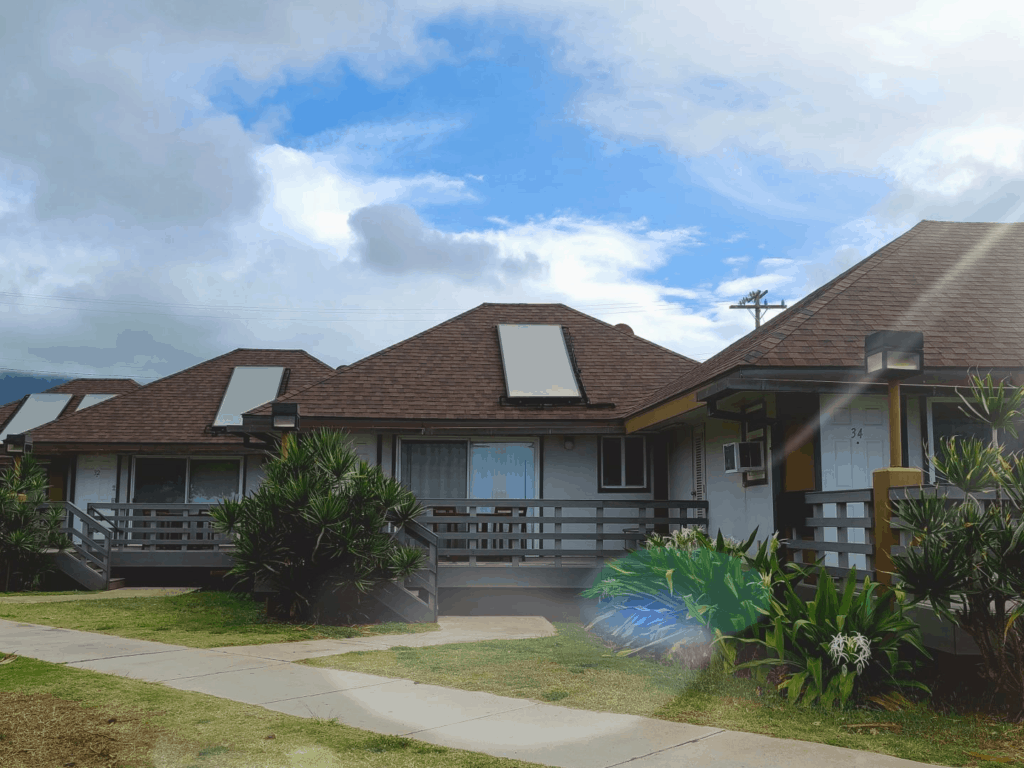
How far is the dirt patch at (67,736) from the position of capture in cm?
475

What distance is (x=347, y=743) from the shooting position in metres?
5.08

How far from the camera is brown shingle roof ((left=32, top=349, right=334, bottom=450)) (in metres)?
19.9

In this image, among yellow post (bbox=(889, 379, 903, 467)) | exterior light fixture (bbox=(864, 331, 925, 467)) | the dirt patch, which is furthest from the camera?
exterior light fixture (bbox=(864, 331, 925, 467))

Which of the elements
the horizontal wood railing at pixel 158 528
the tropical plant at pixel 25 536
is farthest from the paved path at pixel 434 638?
the tropical plant at pixel 25 536

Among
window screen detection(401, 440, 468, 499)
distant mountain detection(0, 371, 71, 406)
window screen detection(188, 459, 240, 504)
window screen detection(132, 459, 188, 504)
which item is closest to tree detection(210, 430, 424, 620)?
window screen detection(401, 440, 468, 499)

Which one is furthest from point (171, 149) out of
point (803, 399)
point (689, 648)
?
point (689, 648)

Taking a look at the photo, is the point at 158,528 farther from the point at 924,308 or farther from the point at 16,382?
the point at 16,382

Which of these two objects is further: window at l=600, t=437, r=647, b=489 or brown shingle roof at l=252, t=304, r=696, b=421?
window at l=600, t=437, r=647, b=489

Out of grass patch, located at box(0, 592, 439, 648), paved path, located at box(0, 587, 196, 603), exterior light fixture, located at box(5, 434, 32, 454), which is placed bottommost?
paved path, located at box(0, 587, 196, 603)

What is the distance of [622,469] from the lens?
15664 mm

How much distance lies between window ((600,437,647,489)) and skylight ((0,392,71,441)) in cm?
1896

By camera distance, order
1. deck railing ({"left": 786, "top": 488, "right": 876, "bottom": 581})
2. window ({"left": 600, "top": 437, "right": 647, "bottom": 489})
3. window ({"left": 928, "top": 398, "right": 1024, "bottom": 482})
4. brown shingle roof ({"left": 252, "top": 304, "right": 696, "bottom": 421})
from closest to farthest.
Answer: deck railing ({"left": 786, "top": 488, "right": 876, "bottom": 581}) → window ({"left": 928, "top": 398, "right": 1024, "bottom": 482}) → brown shingle roof ({"left": 252, "top": 304, "right": 696, "bottom": 421}) → window ({"left": 600, "top": 437, "right": 647, "bottom": 489})

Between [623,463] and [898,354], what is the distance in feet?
26.4

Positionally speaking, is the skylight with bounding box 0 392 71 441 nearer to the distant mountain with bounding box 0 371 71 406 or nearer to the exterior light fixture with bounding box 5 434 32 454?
the exterior light fixture with bounding box 5 434 32 454
